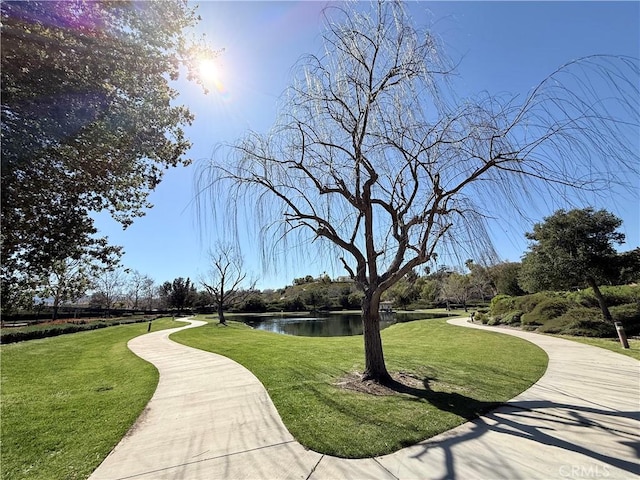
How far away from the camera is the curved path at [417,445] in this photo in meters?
2.76

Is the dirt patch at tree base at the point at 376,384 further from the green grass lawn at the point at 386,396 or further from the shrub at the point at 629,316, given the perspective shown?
the shrub at the point at 629,316

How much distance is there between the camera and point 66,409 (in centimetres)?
470

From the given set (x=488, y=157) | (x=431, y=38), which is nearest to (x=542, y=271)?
(x=488, y=157)

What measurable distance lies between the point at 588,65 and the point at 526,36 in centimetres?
107

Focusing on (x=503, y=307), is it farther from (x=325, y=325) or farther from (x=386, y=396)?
(x=386, y=396)

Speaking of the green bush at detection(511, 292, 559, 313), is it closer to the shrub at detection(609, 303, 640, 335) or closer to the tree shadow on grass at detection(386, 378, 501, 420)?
the shrub at detection(609, 303, 640, 335)

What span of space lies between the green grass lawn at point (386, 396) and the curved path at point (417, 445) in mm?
204

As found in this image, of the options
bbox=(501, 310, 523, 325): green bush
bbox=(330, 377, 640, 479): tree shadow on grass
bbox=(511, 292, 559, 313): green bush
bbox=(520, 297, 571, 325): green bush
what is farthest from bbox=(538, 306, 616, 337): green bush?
bbox=(330, 377, 640, 479): tree shadow on grass

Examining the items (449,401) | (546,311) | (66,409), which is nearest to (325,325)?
(546,311)

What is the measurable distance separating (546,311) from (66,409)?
18001 mm

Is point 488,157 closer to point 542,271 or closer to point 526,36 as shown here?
point 526,36

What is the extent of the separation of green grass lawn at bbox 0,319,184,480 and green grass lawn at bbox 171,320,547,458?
6.92ft

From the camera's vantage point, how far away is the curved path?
2764mm

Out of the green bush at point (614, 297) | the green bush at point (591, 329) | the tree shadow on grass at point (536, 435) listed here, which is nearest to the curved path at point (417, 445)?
the tree shadow on grass at point (536, 435)
